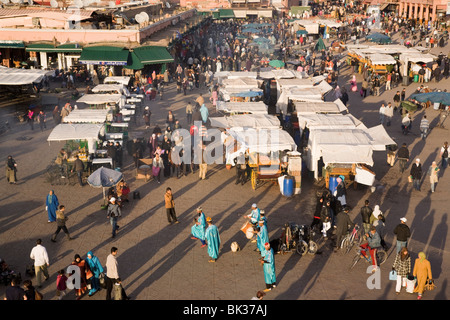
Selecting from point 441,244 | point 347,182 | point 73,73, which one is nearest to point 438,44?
point 73,73

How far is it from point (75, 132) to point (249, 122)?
652 centimetres

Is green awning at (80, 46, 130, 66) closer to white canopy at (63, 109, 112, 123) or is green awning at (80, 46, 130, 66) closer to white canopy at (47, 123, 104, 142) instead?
white canopy at (63, 109, 112, 123)

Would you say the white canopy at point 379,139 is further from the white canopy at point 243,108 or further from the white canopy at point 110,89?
the white canopy at point 110,89

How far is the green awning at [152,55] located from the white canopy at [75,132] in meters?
16.6

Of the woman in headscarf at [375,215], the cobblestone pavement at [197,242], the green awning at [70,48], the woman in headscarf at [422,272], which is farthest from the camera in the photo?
the green awning at [70,48]

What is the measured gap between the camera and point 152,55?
3669cm

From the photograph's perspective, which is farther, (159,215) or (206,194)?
(206,194)

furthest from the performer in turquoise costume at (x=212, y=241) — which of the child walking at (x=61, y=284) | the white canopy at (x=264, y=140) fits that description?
the white canopy at (x=264, y=140)

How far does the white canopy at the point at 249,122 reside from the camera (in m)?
20.6

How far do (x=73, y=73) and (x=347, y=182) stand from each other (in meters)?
23.7

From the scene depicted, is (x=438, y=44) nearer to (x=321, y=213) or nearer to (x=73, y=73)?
(x=73, y=73)

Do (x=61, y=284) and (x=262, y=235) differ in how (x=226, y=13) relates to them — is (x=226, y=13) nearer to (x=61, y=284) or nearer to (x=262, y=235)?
(x=262, y=235)
